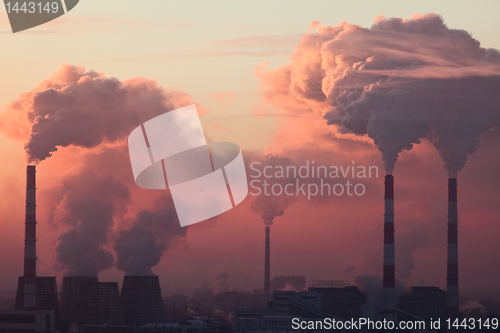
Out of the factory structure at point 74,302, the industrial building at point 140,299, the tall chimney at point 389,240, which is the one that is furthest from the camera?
the industrial building at point 140,299

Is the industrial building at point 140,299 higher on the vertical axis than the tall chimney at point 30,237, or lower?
lower

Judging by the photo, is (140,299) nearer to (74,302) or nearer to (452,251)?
(74,302)

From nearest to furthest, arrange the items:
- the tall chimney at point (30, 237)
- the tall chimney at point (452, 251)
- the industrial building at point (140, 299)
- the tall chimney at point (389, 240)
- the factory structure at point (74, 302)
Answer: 1. the tall chimney at point (30, 237)
2. the factory structure at point (74, 302)
3. the tall chimney at point (389, 240)
4. the tall chimney at point (452, 251)
5. the industrial building at point (140, 299)

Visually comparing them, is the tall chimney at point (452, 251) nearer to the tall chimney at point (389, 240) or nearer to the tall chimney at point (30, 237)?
the tall chimney at point (389, 240)

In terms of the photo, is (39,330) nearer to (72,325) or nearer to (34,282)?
(34,282)

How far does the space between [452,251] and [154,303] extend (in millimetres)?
26639

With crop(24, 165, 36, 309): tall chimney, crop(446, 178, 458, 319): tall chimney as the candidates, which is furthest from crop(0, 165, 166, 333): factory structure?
crop(446, 178, 458, 319): tall chimney

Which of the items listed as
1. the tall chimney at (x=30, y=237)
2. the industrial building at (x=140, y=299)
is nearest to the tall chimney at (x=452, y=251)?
the industrial building at (x=140, y=299)

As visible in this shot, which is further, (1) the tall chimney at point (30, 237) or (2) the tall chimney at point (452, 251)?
(2) the tall chimney at point (452, 251)

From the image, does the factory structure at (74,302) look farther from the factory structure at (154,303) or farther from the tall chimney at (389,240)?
the tall chimney at (389,240)

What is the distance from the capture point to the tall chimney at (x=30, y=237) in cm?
6172

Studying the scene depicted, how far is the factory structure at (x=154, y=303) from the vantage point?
62.8 metres

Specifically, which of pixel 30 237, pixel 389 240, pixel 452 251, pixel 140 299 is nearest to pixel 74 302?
pixel 140 299

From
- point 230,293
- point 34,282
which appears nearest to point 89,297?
point 34,282
